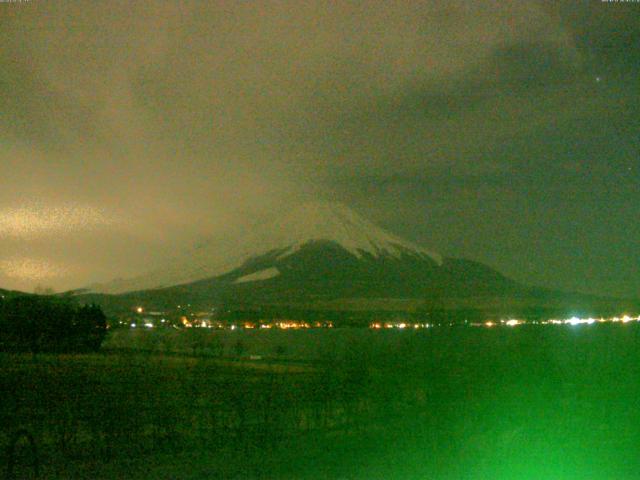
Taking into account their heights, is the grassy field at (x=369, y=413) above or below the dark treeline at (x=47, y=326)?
below

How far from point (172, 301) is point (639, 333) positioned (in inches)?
2078

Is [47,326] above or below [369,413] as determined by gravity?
above

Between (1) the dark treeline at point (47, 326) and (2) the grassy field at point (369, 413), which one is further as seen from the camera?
(1) the dark treeline at point (47, 326)

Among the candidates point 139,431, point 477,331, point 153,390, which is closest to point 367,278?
point 477,331

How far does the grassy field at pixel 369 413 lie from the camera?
36.7 feet

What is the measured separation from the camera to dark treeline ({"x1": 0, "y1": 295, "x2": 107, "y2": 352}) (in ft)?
117

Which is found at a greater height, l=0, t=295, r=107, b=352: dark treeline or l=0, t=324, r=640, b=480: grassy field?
l=0, t=295, r=107, b=352: dark treeline

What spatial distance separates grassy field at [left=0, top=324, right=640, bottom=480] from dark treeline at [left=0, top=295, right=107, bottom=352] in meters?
8.83

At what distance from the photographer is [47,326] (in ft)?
120

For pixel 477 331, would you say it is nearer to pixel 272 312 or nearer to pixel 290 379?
pixel 290 379

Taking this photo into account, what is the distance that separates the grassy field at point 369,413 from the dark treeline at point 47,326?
8.83m

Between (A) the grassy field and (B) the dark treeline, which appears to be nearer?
(A) the grassy field

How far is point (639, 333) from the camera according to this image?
23844 mm

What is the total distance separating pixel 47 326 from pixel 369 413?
935 inches
